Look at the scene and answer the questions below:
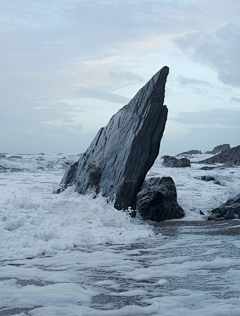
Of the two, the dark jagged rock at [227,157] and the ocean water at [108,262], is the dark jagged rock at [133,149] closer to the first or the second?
the ocean water at [108,262]

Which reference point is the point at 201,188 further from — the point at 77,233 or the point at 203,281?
the point at 203,281

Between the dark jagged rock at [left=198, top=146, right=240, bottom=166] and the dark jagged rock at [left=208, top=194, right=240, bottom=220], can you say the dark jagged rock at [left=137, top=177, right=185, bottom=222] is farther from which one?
the dark jagged rock at [left=198, top=146, right=240, bottom=166]

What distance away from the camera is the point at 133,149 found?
855cm

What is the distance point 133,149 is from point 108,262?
4253mm

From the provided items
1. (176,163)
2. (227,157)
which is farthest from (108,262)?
(227,157)

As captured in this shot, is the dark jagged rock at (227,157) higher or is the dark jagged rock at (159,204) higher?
the dark jagged rock at (227,157)

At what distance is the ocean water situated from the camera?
3.10 meters

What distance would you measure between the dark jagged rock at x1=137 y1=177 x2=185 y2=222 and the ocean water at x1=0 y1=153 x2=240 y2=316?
14.8 inches

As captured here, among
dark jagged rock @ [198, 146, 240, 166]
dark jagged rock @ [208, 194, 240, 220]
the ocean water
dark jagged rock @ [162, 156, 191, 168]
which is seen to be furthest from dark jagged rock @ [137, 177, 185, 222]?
dark jagged rock @ [198, 146, 240, 166]

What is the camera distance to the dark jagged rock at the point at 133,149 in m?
8.48

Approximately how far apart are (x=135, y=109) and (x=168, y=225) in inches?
129

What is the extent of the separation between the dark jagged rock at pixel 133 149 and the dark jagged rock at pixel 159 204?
63 cm

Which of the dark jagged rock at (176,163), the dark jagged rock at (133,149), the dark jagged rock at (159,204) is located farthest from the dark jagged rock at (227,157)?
the dark jagged rock at (133,149)

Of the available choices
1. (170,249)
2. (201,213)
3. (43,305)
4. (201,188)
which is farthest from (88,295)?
(201,188)
